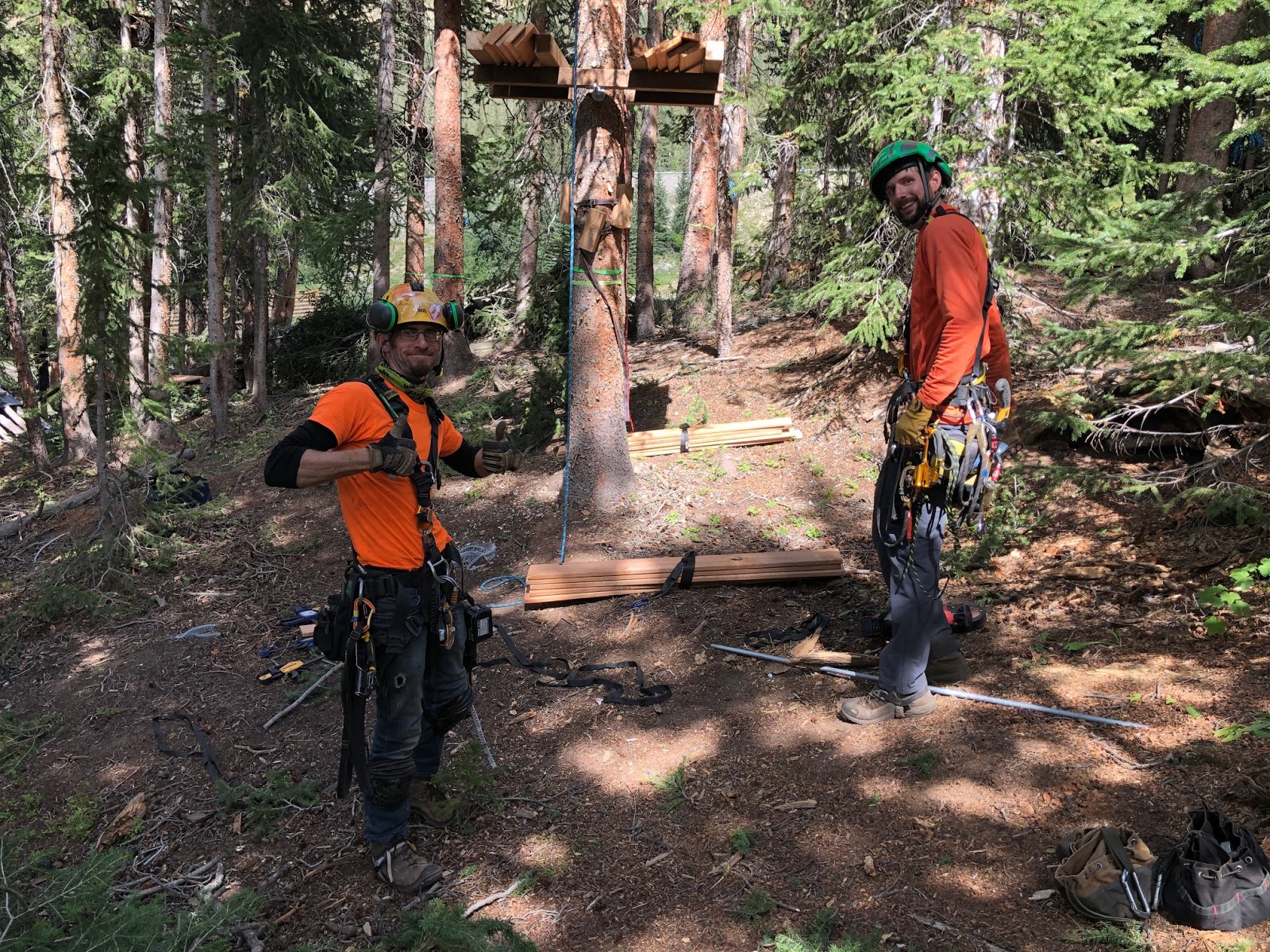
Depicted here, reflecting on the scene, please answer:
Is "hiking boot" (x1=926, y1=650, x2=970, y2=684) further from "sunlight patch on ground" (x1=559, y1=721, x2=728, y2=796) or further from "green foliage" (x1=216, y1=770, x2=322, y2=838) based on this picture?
"green foliage" (x1=216, y1=770, x2=322, y2=838)

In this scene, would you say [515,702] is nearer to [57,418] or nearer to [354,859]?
[354,859]


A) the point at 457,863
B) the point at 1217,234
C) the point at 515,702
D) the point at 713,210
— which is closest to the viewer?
the point at 457,863

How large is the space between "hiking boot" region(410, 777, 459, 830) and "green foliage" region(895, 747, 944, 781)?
2376mm

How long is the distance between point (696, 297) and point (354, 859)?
44.6 feet

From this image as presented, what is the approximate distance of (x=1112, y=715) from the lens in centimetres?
444

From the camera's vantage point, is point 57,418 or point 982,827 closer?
point 982,827

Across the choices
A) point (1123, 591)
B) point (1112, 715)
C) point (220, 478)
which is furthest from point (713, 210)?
point (1112, 715)

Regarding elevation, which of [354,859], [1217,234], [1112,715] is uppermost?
[1217,234]

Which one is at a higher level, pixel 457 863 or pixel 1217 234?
pixel 1217 234

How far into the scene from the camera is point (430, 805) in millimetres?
4449

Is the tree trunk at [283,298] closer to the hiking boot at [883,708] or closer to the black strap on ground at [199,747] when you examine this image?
the black strap on ground at [199,747]

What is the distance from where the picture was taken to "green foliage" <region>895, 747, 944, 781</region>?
426 cm

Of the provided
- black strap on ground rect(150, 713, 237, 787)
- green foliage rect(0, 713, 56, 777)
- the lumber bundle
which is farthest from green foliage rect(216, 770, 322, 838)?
the lumber bundle

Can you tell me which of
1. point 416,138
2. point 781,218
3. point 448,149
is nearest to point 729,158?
point 781,218
